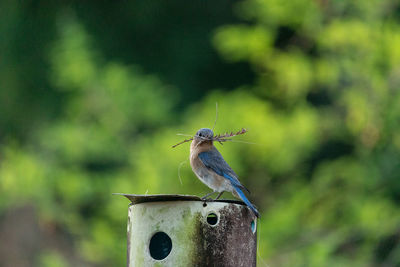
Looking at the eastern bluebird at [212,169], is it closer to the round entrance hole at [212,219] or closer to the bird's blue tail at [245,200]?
the bird's blue tail at [245,200]

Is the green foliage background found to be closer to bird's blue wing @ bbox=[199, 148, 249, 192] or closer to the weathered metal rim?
bird's blue wing @ bbox=[199, 148, 249, 192]

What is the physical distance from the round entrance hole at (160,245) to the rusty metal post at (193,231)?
6cm

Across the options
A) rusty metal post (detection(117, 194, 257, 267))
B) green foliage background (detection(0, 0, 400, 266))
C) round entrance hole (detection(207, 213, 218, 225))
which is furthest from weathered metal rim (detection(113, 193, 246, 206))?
green foliage background (detection(0, 0, 400, 266))

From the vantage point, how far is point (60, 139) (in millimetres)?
9039

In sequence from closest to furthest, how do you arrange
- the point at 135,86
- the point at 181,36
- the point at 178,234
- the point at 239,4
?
the point at 178,234, the point at 135,86, the point at 239,4, the point at 181,36

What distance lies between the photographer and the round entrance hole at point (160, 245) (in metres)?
3.97

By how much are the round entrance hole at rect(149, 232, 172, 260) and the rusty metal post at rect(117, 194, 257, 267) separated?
2.2 inches

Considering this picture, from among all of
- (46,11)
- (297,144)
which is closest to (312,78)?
(297,144)

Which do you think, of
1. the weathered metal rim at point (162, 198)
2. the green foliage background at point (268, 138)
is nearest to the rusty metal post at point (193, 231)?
the weathered metal rim at point (162, 198)

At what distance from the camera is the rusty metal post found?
146 inches

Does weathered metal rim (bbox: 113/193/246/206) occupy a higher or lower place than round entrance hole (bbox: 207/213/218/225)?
higher

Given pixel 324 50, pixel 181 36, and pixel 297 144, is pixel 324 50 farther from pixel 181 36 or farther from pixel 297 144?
pixel 181 36

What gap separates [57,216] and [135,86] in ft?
6.34

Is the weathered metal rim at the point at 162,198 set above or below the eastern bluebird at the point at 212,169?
below
